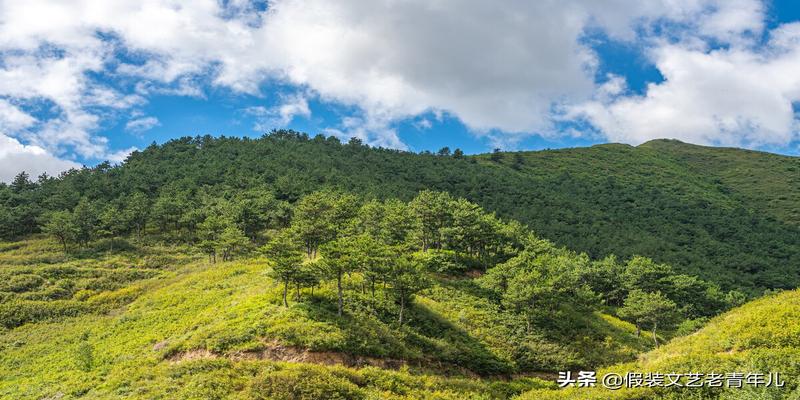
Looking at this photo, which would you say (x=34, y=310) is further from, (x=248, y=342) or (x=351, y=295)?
(x=351, y=295)

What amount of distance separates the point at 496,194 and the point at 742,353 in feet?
408

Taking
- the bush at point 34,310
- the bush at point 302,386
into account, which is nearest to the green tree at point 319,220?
the bush at point 34,310

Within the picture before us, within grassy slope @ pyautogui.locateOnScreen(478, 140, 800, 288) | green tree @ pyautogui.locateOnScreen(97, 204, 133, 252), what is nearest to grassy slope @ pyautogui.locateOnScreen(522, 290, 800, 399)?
green tree @ pyautogui.locateOnScreen(97, 204, 133, 252)

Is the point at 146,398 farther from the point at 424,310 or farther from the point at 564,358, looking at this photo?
the point at 564,358

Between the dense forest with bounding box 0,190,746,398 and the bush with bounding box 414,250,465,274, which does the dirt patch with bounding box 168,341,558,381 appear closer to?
the dense forest with bounding box 0,190,746,398

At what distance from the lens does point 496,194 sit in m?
146

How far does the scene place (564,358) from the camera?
139 ft

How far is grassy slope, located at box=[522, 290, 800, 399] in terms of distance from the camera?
20.2 meters

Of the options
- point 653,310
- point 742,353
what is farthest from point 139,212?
point 742,353

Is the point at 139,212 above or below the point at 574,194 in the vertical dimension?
below

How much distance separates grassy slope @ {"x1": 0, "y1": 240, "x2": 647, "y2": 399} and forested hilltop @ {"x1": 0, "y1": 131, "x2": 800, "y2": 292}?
138 ft

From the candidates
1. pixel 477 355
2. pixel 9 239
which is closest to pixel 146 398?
pixel 477 355

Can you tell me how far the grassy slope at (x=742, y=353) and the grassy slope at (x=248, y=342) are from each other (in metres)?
11.2

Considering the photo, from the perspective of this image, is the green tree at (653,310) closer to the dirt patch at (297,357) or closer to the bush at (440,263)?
the bush at (440,263)
